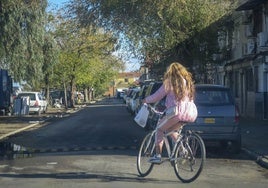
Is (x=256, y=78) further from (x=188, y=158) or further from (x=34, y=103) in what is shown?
(x=188, y=158)

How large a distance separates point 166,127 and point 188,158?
2.21 ft

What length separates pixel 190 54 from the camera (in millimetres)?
30891

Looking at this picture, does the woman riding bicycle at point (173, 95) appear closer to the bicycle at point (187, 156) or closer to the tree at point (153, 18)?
the bicycle at point (187, 156)

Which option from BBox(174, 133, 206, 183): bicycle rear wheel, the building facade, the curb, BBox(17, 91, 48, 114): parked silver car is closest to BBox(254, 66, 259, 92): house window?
the building facade

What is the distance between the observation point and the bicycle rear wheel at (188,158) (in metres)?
9.77

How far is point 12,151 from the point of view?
15.1 metres

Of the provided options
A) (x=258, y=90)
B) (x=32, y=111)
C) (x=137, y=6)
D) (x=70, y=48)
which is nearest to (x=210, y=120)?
(x=137, y=6)

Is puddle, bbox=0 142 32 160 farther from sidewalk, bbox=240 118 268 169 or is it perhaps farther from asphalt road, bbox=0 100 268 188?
sidewalk, bbox=240 118 268 169

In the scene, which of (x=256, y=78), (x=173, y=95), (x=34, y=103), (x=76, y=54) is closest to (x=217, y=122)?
(x=173, y=95)

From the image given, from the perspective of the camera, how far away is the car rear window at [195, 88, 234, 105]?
14.3 m

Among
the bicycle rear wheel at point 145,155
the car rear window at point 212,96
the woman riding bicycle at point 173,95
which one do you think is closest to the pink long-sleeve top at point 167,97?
the woman riding bicycle at point 173,95

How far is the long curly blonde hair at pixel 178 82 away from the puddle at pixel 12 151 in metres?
5.29

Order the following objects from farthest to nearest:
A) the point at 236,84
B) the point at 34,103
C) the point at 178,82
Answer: the point at 34,103 → the point at 236,84 → the point at 178,82

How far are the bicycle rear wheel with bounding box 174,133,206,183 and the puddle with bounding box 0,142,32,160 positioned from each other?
5177 millimetres
